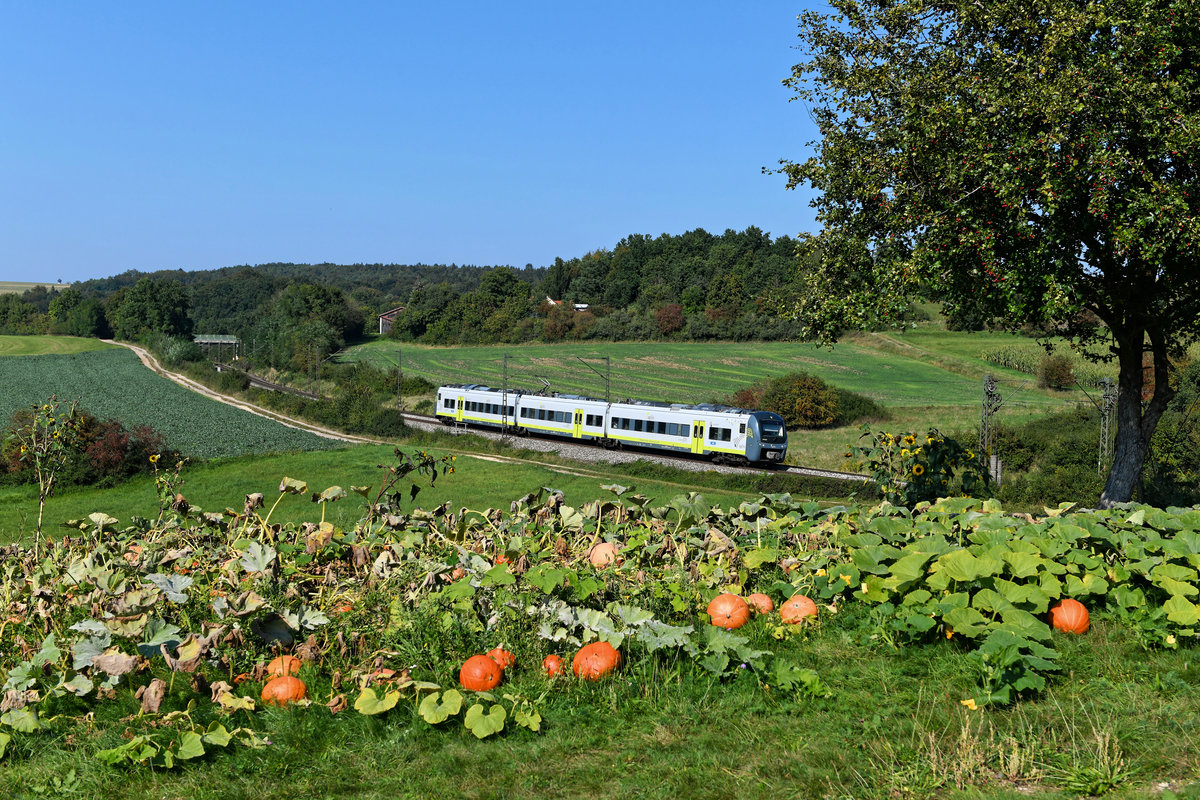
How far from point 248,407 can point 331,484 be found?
4033 cm

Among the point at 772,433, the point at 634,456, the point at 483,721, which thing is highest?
the point at 483,721

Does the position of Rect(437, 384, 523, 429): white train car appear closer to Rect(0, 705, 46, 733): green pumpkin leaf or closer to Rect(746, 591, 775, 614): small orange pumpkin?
Rect(746, 591, 775, 614): small orange pumpkin

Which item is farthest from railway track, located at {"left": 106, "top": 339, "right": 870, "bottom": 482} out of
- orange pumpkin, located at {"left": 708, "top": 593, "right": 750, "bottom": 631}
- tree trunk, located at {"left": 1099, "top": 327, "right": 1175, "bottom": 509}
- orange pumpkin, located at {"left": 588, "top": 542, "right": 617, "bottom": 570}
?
orange pumpkin, located at {"left": 708, "top": 593, "right": 750, "bottom": 631}

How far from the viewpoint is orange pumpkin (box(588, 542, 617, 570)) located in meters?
5.73

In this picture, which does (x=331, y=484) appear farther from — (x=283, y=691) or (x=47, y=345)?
(x=47, y=345)

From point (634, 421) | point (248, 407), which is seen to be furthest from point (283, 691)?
point (248, 407)

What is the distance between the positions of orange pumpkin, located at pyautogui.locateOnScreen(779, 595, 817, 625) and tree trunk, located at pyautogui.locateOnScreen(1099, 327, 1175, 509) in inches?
431

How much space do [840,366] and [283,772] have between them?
75.5 m

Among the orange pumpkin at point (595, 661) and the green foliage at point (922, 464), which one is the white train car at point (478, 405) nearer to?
the green foliage at point (922, 464)

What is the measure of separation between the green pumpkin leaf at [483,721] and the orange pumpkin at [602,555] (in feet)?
5.53

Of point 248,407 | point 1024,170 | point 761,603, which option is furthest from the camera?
point 248,407

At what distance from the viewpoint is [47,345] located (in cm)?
11369

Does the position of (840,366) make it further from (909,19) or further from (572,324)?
(909,19)

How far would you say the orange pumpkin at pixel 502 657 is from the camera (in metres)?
4.69
